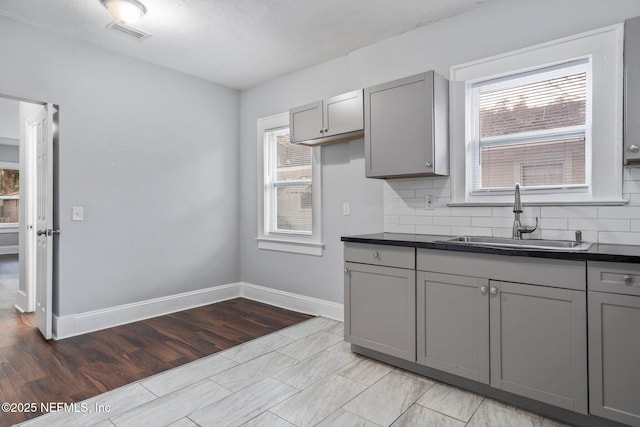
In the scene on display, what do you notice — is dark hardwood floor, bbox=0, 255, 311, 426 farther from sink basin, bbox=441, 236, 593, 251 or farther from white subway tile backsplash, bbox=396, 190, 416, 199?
sink basin, bbox=441, 236, 593, 251

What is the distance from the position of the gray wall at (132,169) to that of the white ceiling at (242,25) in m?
0.29

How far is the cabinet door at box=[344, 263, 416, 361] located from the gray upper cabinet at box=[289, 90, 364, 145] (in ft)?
4.08

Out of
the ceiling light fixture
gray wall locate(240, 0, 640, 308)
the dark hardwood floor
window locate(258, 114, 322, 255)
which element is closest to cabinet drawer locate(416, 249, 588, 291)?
gray wall locate(240, 0, 640, 308)

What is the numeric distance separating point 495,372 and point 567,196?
125 centimetres

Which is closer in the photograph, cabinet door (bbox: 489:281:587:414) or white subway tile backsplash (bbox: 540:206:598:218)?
cabinet door (bbox: 489:281:587:414)

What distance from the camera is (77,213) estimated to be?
11.0ft

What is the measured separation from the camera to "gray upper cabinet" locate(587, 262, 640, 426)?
1.74 metres

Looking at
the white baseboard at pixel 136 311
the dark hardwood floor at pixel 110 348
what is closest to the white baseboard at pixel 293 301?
the dark hardwood floor at pixel 110 348

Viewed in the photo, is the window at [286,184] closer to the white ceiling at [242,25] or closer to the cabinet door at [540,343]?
the white ceiling at [242,25]

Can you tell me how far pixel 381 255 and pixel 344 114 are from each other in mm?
1371

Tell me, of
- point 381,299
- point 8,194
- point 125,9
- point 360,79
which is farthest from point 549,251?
point 8,194

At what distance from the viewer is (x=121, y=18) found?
2732mm

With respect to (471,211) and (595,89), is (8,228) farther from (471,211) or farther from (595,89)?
(595,89)

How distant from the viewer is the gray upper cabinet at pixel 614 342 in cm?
174
